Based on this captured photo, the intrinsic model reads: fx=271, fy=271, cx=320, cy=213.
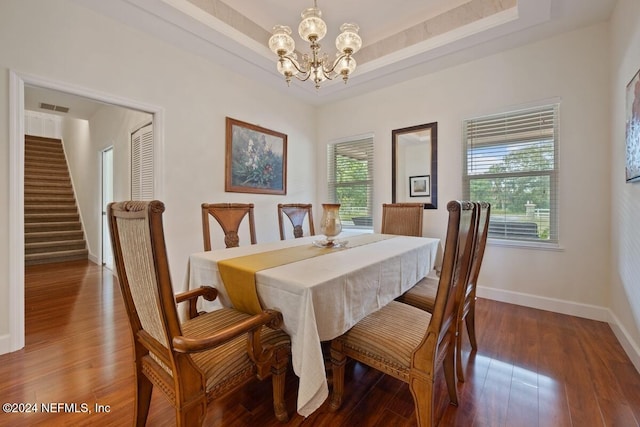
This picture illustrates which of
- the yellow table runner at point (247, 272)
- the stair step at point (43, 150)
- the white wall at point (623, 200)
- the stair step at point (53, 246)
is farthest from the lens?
the stair step at point (43, 150)

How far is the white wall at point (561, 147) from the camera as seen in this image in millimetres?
2459

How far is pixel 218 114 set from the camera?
320 centimetres

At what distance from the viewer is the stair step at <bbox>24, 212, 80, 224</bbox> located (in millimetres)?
5277

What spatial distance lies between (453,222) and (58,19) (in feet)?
10.4

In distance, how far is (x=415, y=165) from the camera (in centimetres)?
366

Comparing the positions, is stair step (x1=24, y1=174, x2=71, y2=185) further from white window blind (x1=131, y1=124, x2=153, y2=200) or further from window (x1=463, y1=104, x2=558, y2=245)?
window (x1=463, y1=104, x2=558, y2=245)

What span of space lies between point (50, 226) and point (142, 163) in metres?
3.57

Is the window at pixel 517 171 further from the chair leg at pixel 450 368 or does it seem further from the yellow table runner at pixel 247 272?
the yellow table runner at pixel 247 272

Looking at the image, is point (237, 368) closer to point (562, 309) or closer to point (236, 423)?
point (236, 423)

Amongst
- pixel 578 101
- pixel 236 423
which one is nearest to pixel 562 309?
pixel 578 101

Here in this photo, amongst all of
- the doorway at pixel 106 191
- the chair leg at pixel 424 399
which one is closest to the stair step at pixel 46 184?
the doorway at pixel 106 191

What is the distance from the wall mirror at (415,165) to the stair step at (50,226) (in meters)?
6.40

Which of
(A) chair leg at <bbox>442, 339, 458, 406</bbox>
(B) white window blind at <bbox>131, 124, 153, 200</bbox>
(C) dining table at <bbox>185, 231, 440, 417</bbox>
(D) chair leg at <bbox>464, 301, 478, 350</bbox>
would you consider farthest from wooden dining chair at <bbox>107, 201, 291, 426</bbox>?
(B) white window blind at <bbox>131, 124, 153, 200</bbox>

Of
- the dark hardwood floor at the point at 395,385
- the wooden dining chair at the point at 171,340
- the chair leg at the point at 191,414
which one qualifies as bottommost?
the dark hardwood floor at the point at 395,385
